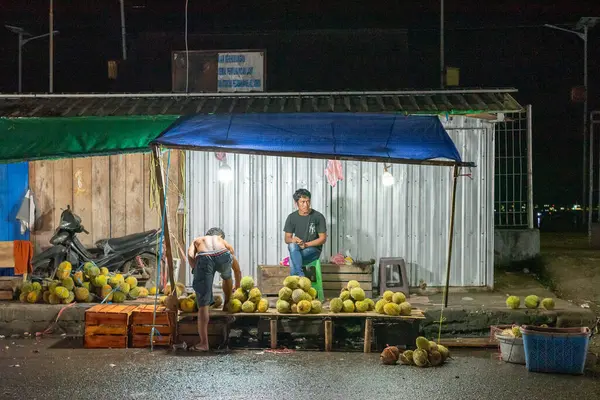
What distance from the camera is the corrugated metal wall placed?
1234cm

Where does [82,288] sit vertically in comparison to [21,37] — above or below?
below

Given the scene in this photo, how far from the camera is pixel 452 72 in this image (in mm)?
13781

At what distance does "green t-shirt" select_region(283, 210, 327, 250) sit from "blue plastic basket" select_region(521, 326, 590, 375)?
402 centimetres

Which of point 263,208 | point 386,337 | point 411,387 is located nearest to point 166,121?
point 263,208

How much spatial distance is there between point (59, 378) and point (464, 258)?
764cm

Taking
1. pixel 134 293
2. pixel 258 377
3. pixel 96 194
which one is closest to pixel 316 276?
pixel 134 293

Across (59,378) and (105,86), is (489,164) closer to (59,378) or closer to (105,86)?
(59,378)

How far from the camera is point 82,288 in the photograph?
10930mm

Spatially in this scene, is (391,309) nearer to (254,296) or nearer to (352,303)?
(352,303)

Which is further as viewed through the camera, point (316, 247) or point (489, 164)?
point (489, 164)

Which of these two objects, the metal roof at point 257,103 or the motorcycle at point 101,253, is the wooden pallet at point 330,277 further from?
the metal roof at point 257,103

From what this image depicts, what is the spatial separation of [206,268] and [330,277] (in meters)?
2.94

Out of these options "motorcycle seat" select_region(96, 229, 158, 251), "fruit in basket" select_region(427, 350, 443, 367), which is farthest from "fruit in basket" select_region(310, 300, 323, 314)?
"motorcycle seat" select_region(96, 229, 158, 251)

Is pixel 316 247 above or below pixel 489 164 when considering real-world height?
below
